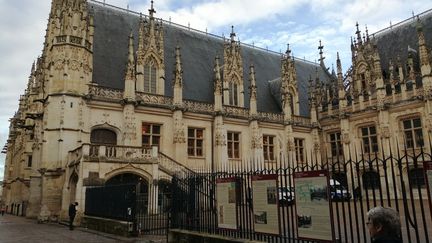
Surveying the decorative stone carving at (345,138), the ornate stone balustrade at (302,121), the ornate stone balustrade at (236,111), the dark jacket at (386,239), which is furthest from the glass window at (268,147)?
the dark jacket at (386,239)

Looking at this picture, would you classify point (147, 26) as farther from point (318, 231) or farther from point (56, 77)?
point (318, 231)

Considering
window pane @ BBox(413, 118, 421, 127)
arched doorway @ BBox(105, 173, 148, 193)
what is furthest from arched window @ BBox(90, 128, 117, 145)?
window pane @ BBox(413, 118, 421, 127)

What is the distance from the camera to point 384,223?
3.20m

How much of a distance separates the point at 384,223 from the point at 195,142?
22723mm

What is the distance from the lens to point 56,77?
2166 centimetres

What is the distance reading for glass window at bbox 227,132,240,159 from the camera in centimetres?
2739

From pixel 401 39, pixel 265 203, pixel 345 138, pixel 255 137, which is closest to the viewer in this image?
pixel 265 203

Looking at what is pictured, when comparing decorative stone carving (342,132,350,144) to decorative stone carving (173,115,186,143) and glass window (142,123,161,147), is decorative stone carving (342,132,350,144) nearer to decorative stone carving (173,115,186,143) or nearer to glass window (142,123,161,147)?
decorative stone carving (173,115,186,143)

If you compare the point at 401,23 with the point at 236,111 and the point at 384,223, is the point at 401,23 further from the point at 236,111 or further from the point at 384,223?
the point at 384,223

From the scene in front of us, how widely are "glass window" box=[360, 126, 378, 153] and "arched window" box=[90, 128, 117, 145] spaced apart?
65.5ft

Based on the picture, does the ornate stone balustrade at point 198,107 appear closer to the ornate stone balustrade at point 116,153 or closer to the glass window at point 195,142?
the glass window at point 195,142

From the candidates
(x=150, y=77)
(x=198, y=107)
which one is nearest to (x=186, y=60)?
(x=150, y=77)

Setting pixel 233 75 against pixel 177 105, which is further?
pixel 233 75

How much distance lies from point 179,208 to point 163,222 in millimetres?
3996
